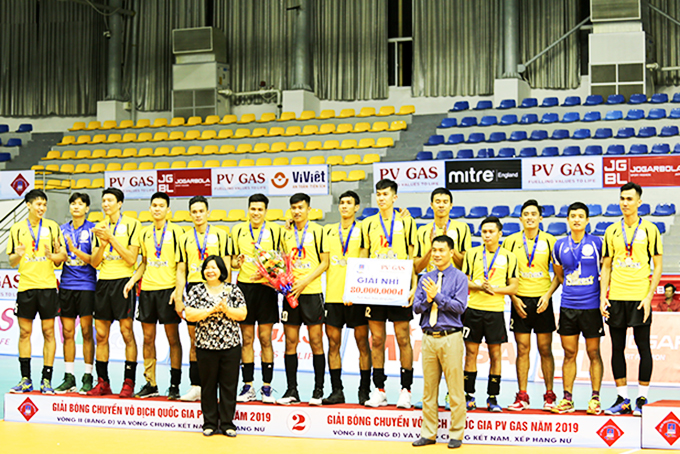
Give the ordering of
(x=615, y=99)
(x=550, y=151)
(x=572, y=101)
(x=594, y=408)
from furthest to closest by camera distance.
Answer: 1. (x=572, y=101)
2. (x=615, y=99)
3. (x=550, y=151)
4. (x=594, y=408)

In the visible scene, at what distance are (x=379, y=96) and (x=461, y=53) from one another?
96.2 inches

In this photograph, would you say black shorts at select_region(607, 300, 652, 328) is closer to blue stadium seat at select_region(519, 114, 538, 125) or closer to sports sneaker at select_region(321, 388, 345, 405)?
sports sneaker at select_region(321, 388, 345, 405)

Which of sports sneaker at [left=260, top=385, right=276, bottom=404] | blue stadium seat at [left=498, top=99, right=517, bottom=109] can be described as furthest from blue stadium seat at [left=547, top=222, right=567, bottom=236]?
sports sneaker at [left=260, top=385, right=276, bottom=404]

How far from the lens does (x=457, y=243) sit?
21.5ft

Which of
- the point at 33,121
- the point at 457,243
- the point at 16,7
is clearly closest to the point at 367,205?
the point at 457,243

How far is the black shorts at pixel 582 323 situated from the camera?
612 centimetres

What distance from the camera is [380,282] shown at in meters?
6.26

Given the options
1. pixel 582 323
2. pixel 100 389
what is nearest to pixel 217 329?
pixel 100 389

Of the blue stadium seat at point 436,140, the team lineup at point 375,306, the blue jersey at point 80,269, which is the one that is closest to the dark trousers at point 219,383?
the team lineup at point 375,306

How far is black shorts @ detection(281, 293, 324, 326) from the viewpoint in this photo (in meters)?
6.58

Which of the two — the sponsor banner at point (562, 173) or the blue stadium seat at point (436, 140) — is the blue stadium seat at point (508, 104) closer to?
the blue stadium seat at point (436, 140)

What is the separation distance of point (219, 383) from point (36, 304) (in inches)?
88.1

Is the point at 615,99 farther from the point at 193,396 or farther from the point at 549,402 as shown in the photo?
the point at 193,396

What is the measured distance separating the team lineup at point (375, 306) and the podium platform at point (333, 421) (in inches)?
5.5
